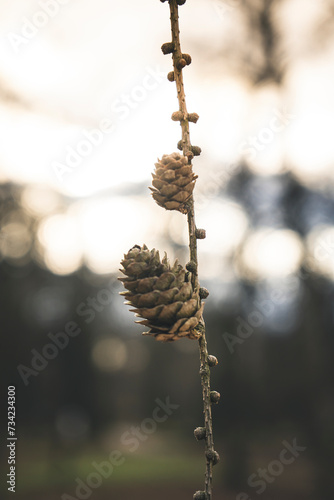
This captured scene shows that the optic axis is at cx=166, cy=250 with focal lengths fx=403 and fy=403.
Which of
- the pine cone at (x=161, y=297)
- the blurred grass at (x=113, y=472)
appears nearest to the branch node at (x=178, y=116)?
the pine cone at (x=161, y=297)

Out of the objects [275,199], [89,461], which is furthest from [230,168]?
[89,461]

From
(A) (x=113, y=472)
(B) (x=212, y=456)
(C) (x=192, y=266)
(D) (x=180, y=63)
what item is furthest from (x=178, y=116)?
(A) (x=113, y=472)

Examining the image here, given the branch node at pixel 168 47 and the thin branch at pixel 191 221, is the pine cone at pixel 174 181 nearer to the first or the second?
the thin branch at pixel 191 221

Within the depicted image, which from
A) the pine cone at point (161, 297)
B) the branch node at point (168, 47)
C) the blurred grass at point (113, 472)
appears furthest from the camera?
the blurred grass at point (113, 472)

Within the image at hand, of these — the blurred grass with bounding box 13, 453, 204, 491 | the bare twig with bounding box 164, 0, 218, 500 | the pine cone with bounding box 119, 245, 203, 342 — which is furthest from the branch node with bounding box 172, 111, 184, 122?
the blurred grass with bounding box 13, 453, 204, 491

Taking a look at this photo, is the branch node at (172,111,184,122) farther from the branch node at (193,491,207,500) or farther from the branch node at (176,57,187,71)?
the branch node at (193,491,207,500)

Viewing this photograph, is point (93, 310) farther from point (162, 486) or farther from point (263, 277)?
point (263, 277)
